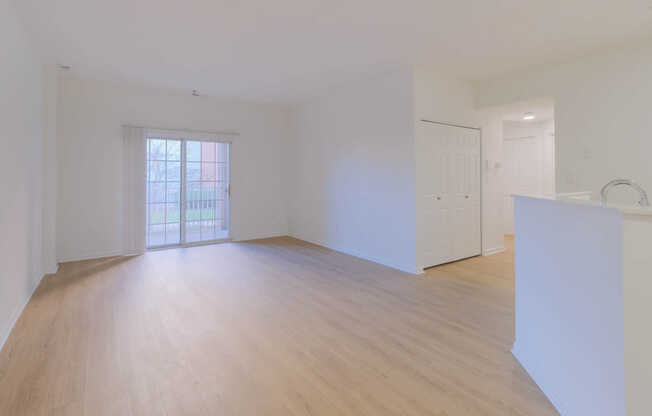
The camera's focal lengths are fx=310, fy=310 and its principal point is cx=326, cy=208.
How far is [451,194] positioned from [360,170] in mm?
1440

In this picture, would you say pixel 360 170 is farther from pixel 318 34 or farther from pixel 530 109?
pixel 530 109

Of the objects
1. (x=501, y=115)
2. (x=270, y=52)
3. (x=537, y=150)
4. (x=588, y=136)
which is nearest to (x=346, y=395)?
(x=270, y=52)

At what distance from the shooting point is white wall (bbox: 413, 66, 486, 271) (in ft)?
13.7

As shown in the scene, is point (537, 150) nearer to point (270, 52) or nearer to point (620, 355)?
point (270, 52)

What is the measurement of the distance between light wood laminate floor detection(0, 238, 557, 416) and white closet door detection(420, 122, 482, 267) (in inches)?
25.3

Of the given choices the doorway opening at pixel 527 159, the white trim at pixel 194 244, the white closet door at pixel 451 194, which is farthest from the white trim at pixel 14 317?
the doorway opening at pixel 527 159

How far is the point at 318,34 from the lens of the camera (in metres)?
3.31

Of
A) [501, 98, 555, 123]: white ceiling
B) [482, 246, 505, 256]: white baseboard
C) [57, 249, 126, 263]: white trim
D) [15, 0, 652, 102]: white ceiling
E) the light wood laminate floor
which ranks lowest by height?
the light wood laminate floor

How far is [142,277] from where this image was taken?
4.05 m

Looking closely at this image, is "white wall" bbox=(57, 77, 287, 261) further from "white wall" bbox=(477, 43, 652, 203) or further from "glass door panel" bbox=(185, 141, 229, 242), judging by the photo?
"white wall" bbox=(477, 43, 652, 203)

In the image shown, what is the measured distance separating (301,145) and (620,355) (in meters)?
5.92

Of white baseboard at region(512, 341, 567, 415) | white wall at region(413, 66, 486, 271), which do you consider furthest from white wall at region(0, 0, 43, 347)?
white wall at region(413, 66, 486, 271)

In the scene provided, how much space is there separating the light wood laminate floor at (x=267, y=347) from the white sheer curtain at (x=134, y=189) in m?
1.19

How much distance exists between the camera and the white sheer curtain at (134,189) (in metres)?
5.16
